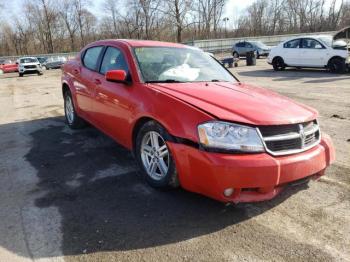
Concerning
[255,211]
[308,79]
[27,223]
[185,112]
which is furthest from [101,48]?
[308,79]

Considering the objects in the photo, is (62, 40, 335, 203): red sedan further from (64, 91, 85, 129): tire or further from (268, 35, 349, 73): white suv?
(268, 35, 349, 73): white suv

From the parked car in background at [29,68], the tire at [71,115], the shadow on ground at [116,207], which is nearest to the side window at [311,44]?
the tire at [71,115]

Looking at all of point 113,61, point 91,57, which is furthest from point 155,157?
point 91,57

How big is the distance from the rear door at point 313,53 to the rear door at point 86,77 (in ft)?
41.4

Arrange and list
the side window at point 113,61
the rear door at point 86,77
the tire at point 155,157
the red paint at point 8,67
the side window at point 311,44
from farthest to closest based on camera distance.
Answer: the red paint at point 8,67, the side window at point 311,44, the rear door at point 86,77, the side window at point 113,61, the tire at point 155,157

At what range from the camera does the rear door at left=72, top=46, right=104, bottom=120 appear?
5660mm

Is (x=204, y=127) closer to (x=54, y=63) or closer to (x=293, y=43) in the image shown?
(x=293, y=43)

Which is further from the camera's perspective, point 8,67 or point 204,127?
point 8,67

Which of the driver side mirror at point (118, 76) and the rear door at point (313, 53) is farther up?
the driver side mirror at point (118, 76)

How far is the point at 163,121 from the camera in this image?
3699 millimetres

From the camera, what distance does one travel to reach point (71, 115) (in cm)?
710

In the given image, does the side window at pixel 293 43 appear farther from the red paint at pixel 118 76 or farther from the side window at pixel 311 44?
the red paint at pixel 118 76

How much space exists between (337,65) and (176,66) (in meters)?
13.1

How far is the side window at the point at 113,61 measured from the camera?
15.7ft
